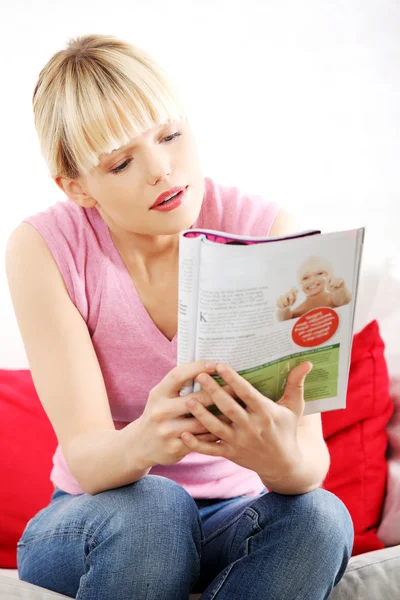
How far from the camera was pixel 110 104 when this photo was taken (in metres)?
1.09

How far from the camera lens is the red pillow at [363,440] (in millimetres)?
1522

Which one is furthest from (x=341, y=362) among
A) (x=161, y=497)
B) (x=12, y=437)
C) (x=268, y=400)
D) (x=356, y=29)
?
(x=356, y=29)

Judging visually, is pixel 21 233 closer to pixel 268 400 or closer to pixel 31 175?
pixel 268 400

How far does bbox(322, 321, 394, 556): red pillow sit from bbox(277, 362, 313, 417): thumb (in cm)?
59

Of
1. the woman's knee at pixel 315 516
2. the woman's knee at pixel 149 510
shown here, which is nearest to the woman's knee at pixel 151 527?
the woman's knee at pixel 149 510

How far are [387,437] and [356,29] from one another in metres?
1.14

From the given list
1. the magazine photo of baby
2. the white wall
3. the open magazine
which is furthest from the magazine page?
the white wall

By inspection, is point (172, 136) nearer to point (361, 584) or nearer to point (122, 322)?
point (122, 322)

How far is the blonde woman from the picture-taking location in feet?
3.30

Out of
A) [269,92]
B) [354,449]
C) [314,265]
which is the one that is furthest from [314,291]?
[269,92]

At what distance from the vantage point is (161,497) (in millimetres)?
1066

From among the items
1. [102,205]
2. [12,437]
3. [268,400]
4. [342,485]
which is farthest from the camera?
[12,437]

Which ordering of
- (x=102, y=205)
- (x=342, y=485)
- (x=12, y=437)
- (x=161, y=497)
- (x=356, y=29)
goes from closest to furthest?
(x=161, y=497), (x=102, y=205), (x=342, y=485), (x=12, y=437), (x=356, y=29)

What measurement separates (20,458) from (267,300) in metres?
0.95
